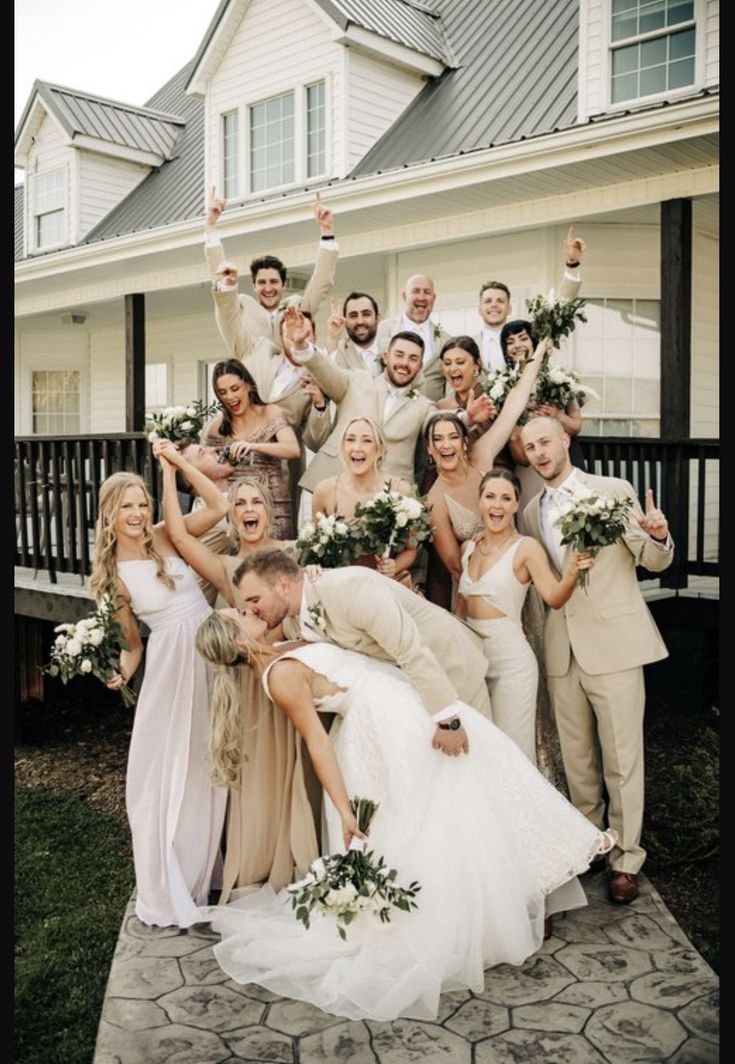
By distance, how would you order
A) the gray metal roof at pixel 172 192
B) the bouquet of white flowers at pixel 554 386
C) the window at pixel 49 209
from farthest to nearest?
the window at pixel 49 209
the gray metal roof at pixel 172 192
the bouquet of white flowers at pixel 554 386

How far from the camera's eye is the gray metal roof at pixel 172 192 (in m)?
13.6

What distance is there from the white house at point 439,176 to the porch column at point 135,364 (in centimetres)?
4

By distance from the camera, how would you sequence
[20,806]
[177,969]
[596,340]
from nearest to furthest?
[177,969]
[20,806]
[596,340]

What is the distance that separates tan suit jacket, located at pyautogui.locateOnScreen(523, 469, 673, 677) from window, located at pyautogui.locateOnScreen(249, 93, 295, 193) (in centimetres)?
795

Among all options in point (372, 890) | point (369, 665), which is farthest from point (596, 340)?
point (372, 890)

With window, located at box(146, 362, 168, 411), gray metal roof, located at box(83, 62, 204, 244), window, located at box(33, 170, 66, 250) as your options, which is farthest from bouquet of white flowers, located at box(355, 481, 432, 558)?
window, located at box(33, 170, 66, 250)

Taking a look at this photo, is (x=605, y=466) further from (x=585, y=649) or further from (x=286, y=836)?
(x=286, y=836)

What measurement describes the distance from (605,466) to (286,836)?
4229 millimetres

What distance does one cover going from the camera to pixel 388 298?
37.3 ft

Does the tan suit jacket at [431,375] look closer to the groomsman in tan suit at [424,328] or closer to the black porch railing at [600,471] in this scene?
the groomsman in tan suit at [424,328]

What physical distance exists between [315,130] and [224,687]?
337 inches

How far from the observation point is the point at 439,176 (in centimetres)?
926

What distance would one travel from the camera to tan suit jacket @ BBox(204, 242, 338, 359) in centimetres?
655

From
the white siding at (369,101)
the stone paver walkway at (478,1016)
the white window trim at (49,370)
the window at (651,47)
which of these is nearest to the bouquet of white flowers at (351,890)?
the stone paver walkway at (478,1016)
